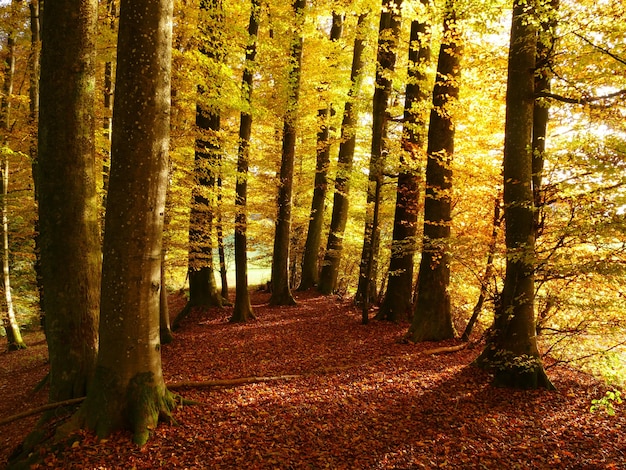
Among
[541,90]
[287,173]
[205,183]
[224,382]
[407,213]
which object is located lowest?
[224,382]

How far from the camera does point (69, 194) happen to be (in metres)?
4.76

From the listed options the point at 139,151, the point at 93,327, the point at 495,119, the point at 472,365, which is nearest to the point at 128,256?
the point at 139,151

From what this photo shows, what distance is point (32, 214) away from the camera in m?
13.6

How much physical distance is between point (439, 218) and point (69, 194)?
725 centimetres

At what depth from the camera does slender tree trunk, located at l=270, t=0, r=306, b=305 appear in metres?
11.6

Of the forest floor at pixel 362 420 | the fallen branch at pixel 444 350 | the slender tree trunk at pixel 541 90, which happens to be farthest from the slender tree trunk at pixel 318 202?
the slender tree trunk at pixel 541 90

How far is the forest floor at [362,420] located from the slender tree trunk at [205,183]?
434 centimetres

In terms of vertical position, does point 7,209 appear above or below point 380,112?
below

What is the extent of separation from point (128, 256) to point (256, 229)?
14.2 m

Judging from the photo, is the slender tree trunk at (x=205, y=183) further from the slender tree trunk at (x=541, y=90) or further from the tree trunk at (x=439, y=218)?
the slender tree trunk at (x=541, y=90)

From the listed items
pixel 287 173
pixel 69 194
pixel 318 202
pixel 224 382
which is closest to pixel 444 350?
pixel 224 382

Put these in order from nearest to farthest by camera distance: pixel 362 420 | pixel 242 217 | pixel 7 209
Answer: pixel 362 420 < pixel 242 217 < pixel 7 209

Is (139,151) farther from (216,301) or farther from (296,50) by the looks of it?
(216,301)

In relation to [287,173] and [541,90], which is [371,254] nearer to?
[287,173]
